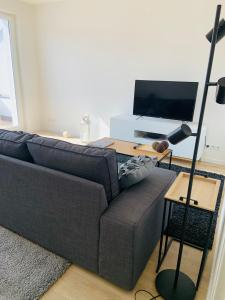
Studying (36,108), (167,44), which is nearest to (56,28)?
(36,108)

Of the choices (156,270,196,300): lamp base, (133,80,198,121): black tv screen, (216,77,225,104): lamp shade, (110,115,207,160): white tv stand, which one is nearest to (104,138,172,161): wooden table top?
(110,115,207,160): white tv stand

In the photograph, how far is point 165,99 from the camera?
3.71m

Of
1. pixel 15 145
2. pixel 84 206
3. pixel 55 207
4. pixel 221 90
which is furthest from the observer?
pixel 15 145

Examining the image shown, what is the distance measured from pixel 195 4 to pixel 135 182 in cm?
305

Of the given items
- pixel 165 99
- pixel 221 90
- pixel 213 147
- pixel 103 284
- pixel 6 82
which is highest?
pixel 221 90

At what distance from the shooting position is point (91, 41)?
4.31 metres

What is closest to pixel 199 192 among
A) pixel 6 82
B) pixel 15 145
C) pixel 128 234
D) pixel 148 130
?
pixel 128 234

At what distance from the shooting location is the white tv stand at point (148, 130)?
11.6 ft

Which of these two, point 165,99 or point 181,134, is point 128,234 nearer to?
point 181,134

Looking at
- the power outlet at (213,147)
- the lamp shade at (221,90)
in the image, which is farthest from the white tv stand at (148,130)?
the lamp shade at (221,90)

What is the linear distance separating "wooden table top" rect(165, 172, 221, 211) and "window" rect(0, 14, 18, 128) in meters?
4.30

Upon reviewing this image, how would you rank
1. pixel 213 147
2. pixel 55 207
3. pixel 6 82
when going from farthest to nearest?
pixel 6 82
pixel 213 147
pixel 55 207

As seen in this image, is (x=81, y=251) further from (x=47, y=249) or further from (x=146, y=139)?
(x=146, y=139)

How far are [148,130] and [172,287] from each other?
266 cm
